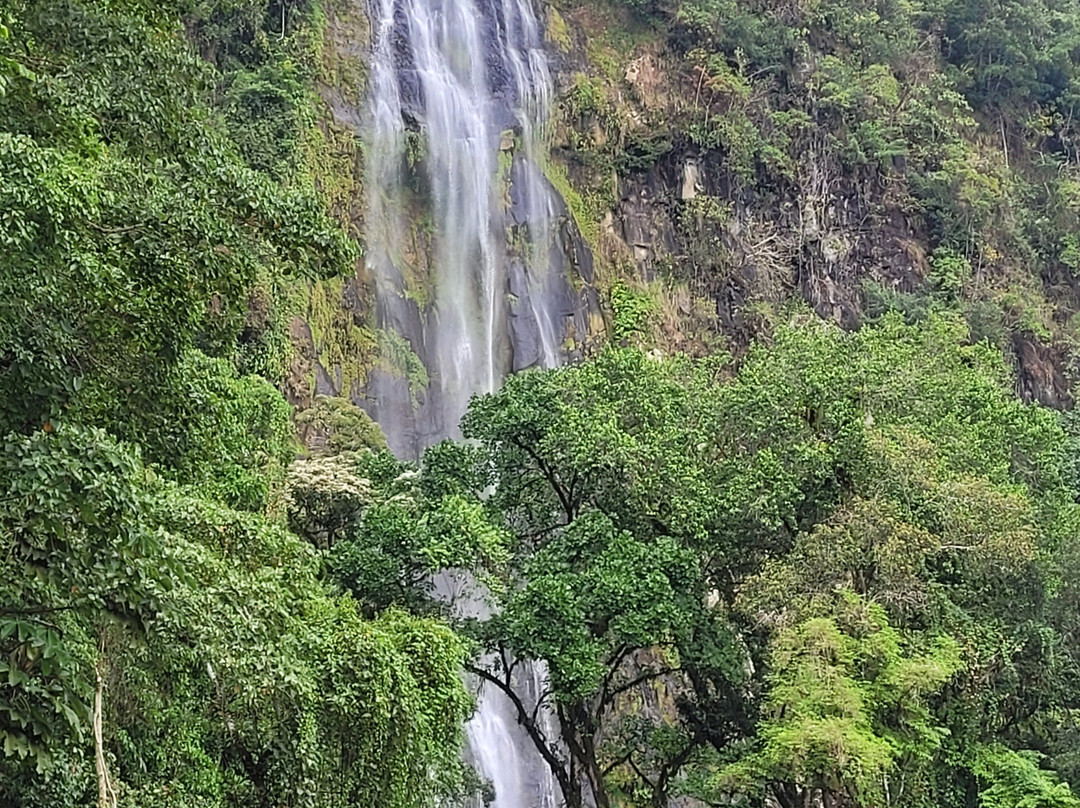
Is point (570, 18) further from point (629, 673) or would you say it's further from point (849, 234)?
point (629, 673)

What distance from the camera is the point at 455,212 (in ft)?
73.1

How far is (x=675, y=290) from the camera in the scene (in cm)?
2542

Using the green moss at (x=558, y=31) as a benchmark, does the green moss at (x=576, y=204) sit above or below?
below

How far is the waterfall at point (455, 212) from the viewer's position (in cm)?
2014

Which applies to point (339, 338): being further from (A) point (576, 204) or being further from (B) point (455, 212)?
(A) point (576, 204)

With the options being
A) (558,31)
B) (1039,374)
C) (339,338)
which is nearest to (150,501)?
(339,338)

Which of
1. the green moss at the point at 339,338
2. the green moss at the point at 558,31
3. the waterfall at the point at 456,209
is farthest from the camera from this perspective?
the green moss at the point at 558,31

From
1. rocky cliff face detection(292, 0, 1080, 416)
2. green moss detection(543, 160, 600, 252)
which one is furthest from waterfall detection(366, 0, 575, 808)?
green moss detection(543, 160, 600, 252)

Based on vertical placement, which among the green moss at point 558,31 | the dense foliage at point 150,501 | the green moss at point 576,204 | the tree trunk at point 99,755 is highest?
the green moss at point 558,31

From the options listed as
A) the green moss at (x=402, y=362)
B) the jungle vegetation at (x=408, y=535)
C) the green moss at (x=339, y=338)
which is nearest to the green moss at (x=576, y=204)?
the green moss at (x=402, y=362)

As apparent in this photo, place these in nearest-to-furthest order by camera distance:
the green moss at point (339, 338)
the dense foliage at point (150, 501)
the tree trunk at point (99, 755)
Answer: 1. the dense foliage at point (150, 501)
2. the tree trunk at point (99, 755)
3. the green moss at point (339, 338)

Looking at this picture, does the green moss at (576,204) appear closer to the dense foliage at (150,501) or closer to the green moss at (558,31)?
the green moss at (558,31)

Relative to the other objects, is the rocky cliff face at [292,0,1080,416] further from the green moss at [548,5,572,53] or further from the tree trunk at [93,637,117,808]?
the tree trunk at [93,637,117,808]

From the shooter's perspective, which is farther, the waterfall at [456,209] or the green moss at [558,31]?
the green moss at [558,31]
